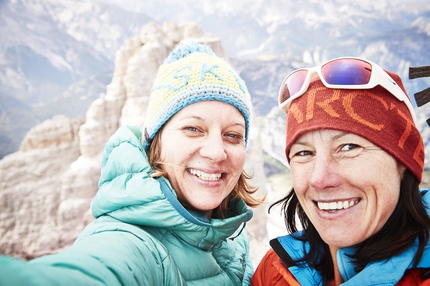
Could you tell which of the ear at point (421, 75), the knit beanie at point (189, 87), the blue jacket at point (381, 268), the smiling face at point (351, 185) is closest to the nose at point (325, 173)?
the smiling face at point (351, 185)

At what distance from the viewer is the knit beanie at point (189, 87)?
5.15ft

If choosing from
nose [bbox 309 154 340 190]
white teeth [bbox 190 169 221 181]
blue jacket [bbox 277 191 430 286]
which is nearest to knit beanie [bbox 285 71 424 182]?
nose [bbox 309 154 340 190]

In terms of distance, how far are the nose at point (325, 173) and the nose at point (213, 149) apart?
1.60 ft

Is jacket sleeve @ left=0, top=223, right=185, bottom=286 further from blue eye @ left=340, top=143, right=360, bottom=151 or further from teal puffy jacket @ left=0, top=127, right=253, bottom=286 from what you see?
blue eye @ left=340, top=143, right=360, bottom=151

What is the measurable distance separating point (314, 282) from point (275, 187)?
99.2 feet

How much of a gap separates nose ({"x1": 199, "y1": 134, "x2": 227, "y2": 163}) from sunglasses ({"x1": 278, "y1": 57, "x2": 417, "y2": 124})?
1.51 ft

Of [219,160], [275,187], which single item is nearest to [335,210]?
[219,160]

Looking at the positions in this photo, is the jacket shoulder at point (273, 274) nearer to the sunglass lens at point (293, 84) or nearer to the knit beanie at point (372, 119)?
the knit beanie at point (372, 119)

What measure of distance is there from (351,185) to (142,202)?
941mm

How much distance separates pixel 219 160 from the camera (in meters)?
1.50

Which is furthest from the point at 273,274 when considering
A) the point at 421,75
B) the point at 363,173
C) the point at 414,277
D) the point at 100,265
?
the point at 421,75

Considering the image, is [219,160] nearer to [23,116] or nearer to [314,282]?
[314,282]

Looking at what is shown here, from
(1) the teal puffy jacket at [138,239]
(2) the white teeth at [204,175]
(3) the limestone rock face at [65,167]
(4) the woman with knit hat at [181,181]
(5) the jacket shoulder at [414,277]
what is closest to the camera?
(1) the teal puffy jacket at [138,239]

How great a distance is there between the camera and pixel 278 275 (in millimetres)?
1521
